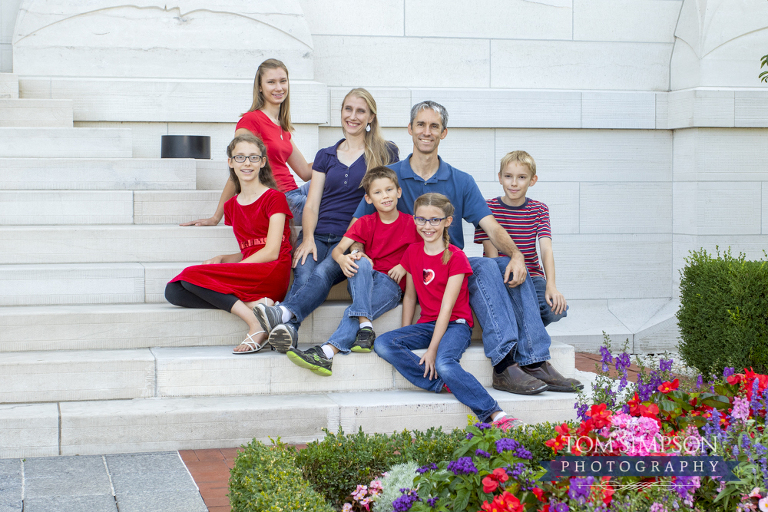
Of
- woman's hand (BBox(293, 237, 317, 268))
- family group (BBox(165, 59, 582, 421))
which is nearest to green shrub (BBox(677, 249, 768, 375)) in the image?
family group (BBox(165, 59, 582, 421))

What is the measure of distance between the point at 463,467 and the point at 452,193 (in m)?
2.54

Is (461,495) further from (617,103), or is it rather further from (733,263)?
(617,103)

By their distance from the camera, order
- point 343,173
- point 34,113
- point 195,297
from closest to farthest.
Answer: point 195,297
point 343,173
point 34,113

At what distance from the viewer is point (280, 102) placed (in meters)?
5.57

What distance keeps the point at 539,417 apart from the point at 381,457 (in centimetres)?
150

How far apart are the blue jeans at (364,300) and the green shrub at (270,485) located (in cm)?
146

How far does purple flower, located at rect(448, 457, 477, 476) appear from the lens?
2.59m

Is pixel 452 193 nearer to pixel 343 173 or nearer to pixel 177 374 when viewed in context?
pixel 343 173

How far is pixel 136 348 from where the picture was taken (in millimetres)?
4676

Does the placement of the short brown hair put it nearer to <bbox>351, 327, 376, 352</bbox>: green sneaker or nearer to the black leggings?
<bbox>351, 327, 376, 352</bbox>: green sneaker

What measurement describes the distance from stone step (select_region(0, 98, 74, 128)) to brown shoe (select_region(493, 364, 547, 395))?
448cm

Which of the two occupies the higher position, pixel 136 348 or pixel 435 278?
pixel 435 278

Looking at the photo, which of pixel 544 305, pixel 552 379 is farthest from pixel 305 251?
pixel 552 379

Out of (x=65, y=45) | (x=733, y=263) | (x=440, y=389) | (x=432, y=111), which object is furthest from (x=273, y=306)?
(x=65, y=45)
